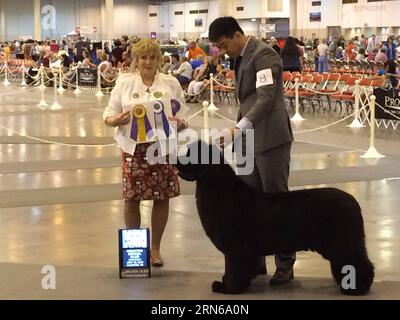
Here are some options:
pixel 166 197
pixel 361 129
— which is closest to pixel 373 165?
pixel 361 129

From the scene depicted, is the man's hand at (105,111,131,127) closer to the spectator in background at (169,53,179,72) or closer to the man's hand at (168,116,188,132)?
the man's hand at (168,116,188,132)

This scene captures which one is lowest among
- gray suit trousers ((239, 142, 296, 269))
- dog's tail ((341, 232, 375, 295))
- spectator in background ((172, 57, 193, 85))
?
dog's tail ((341, 232, 375, 295))

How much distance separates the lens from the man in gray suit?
450 centimetres

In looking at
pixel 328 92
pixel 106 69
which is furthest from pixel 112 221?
pixel 106 69

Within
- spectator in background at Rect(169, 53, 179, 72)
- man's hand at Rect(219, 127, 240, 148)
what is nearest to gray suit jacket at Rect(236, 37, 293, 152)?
man's hand at Rect(219, 127, 240, 148)

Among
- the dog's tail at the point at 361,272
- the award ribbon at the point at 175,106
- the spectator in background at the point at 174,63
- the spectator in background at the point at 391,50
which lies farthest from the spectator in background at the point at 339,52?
the dog's tail at the point at 361,272

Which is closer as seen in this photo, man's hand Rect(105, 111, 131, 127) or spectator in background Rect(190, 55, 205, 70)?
man's hand Rect(105, 111, 131, 127)

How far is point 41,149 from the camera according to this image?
37.0 feet

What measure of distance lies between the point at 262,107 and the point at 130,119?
96cm

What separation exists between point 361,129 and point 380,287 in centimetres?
869

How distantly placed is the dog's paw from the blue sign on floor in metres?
0.55

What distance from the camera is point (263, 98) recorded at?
4.50m

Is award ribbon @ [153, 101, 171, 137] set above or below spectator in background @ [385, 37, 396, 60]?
below

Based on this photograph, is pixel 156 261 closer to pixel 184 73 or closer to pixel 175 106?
pixel 175 106
